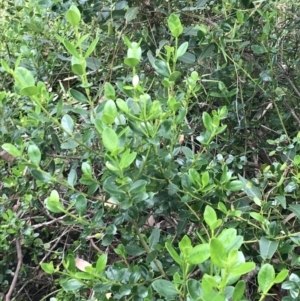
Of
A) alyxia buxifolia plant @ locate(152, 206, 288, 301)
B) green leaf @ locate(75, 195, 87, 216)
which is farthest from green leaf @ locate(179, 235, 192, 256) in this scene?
green leaf @ locate(75, 195, 87, 216)

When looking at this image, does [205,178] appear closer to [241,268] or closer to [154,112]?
[154,112]

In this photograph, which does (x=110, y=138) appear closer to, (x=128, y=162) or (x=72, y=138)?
(x=128, y=162)

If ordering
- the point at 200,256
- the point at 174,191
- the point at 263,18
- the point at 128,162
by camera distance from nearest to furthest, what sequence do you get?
the point at 200,256 → the point at 128,162 → the point at 174,191 → the point at 263,18

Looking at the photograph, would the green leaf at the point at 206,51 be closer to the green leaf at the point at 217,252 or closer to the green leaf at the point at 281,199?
the green leaf at the point at 281,199

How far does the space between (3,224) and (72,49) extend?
669 millimetres

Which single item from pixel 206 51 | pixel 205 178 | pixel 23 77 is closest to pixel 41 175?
pixel 23 77

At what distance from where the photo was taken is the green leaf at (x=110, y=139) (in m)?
0.62

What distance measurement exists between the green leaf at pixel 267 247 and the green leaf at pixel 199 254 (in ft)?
0.73

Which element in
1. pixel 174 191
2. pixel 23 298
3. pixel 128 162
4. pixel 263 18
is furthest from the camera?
pixel 23 298

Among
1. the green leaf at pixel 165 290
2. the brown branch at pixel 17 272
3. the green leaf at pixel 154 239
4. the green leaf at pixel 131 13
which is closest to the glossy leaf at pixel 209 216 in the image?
the green leaf at pixel 165 290

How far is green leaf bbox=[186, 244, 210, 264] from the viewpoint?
525mm

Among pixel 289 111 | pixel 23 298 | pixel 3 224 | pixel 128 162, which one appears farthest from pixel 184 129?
pixel 23 298

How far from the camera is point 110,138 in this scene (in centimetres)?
62

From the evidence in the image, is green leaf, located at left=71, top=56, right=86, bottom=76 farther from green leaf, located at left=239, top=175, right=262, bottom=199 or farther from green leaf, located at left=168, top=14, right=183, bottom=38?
green leaf, located at left=239, top=175, right=262, bottom=199
